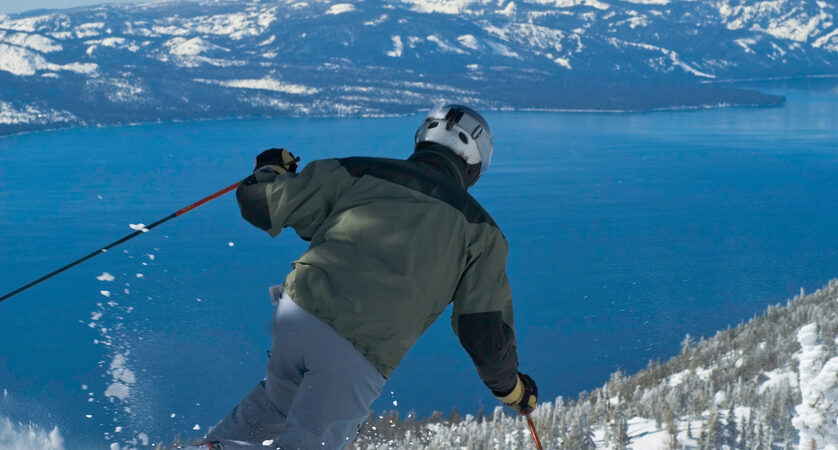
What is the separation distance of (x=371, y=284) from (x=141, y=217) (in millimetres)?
41587

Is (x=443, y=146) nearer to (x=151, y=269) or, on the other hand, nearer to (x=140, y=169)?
(x=151, y=269)

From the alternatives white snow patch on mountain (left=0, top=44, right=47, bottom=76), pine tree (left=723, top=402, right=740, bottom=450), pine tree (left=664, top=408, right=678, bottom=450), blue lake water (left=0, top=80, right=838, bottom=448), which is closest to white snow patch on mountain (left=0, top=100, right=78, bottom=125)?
white snow patch on mountain (left=0, top=44, right=47, bottom=76)

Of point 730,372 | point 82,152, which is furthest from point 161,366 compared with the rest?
point 82,152

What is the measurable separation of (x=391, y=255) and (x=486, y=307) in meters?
0.41

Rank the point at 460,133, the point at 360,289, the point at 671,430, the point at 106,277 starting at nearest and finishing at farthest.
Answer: the point at 360,289
the point at 460,133
the point at 671,430
the point at 106,277

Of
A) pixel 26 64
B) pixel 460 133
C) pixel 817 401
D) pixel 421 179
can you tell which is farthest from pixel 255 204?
pixel 26 64

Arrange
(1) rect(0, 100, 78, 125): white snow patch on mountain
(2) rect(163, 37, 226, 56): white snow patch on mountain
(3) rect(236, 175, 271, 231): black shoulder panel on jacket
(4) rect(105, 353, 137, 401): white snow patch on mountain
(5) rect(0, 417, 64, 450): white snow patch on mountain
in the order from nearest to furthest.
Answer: (3) rect(236, 175, 271, 231): black shoulder panel on jacket < (5) rect(0, 417, 64, 450): white snow patch on mountain < (4) rect(105, 353, 137, 401): white snow patch on mountain < (1) rect(0, 100, 78, 125): white snow patch on mountain < (2) rect(163, 37, 226, 56): white snow patch on mountain

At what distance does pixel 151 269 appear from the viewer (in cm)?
3491

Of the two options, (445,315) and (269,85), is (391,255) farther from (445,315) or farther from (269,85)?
(269,85)

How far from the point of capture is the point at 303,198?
101 inches

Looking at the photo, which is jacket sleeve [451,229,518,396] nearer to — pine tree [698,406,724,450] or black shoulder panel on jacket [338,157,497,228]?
black shoulder panel on jacket [338,157,497,228]

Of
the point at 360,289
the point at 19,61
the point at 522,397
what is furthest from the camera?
the point at 19,61

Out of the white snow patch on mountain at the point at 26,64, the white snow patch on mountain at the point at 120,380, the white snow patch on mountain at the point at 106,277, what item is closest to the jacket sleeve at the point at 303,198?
the white snow patch on mountain at the point at 120,380

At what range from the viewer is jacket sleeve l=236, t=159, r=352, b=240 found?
2.53 m
